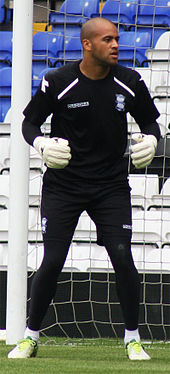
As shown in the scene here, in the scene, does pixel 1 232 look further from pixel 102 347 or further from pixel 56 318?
pixel 102 347

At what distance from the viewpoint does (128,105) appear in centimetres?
378

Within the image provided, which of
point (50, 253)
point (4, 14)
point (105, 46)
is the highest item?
point (4, 14)

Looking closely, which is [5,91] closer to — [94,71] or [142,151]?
[94,71]

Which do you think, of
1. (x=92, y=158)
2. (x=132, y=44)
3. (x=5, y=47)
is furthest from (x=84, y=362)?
(x=5, y=47)

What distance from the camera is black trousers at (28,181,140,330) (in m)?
3.74

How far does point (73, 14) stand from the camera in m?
8.67

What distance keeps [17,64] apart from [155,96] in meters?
2.37

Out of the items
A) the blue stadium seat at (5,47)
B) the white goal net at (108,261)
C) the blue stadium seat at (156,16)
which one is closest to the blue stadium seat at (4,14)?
the blue stadium seat at (5,47)

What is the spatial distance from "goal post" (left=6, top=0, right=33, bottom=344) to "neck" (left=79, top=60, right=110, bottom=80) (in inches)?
42.6

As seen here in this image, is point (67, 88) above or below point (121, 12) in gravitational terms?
below

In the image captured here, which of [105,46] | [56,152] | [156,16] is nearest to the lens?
[56,152]

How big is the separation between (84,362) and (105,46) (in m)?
1.44

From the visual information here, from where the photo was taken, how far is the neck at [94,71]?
12.3ft

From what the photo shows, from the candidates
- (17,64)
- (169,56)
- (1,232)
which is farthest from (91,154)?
(169,56)
